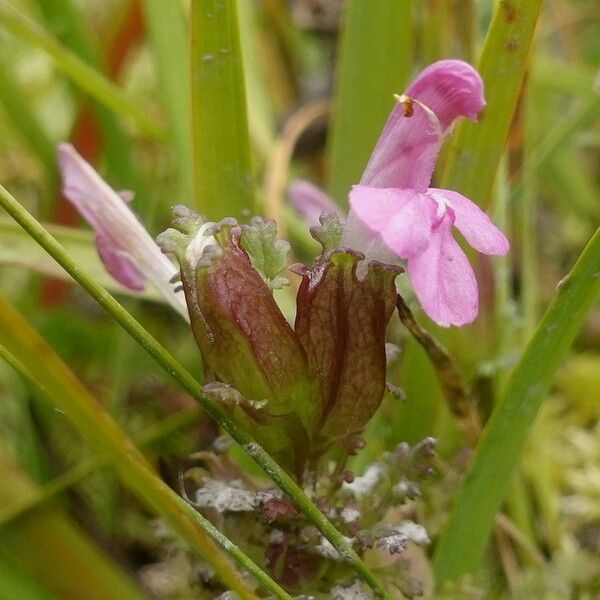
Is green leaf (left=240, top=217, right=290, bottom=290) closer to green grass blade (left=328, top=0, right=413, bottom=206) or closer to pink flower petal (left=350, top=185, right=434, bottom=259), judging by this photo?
pink flower petal (left=350, top=185, right=434, bottom=259)

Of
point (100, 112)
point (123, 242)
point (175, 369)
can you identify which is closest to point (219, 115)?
point (123, 242)

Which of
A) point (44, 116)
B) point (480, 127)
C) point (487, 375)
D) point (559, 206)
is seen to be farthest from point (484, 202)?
point (44, 116)

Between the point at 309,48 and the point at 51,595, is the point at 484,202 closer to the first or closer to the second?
the point at 51,595

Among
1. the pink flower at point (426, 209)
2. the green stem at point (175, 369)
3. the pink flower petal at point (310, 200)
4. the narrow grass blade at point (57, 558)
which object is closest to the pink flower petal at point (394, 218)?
the pink flower at point (426, 209)

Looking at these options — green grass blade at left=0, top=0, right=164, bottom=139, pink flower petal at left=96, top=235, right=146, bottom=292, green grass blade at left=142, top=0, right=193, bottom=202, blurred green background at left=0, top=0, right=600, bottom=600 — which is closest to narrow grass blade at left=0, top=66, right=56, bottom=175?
blurred green background at left=0, top=0, right=600, bottom=600

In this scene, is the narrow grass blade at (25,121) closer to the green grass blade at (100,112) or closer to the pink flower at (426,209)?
the green grass blade at (100,112)

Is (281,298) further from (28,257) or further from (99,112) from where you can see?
(99,112)
